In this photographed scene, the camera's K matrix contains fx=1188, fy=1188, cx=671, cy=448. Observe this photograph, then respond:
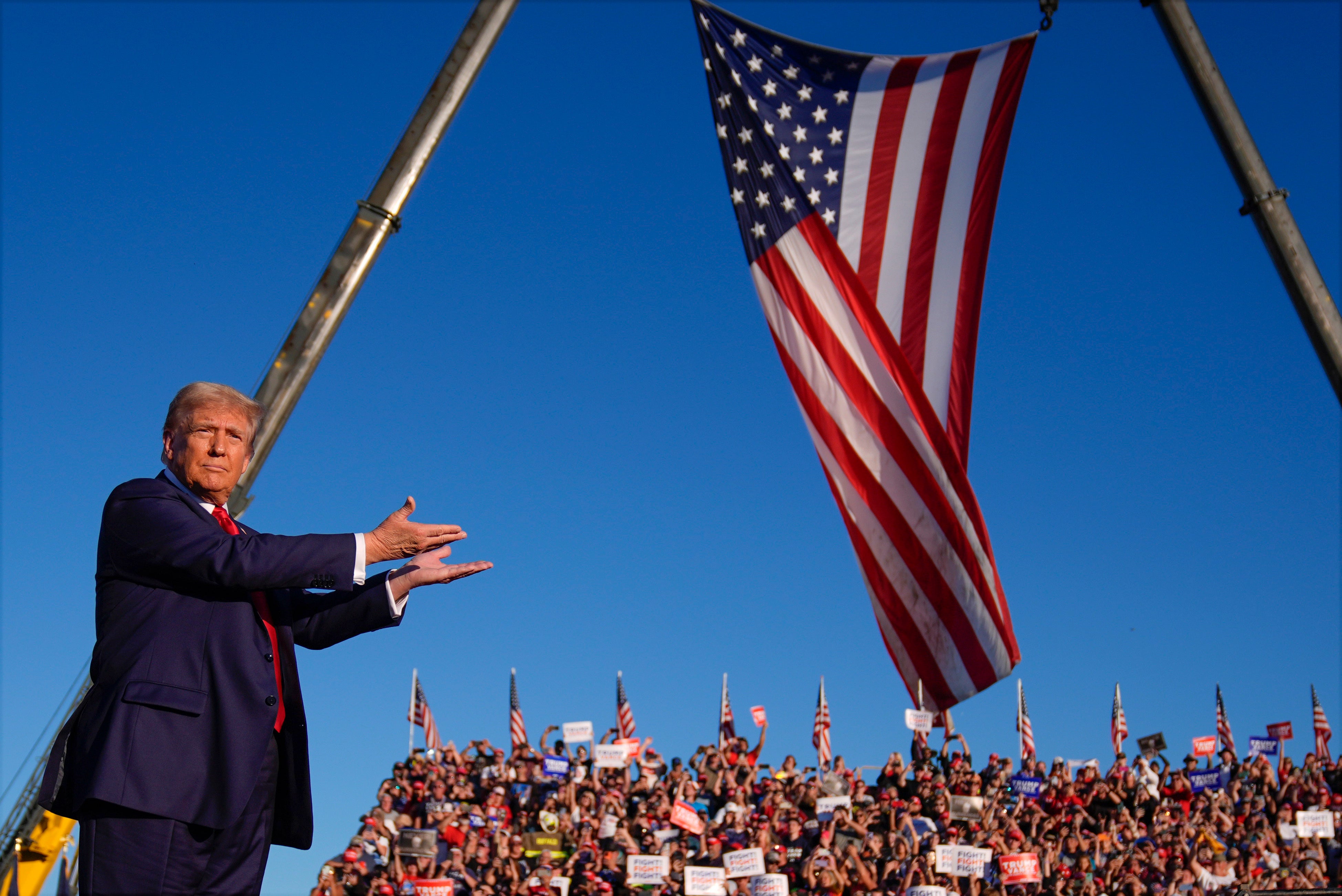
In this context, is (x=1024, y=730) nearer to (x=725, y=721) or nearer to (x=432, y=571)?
(x=725, y=721)

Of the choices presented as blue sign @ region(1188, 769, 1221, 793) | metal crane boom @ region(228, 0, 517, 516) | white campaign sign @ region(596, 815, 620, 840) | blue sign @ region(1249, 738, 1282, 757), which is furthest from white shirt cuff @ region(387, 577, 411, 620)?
blue sign @ region(1249, 738, 1282, 757)

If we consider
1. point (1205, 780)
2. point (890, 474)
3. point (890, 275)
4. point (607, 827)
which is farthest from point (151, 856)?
point (1205, 780)

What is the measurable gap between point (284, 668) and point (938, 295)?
22.2 feet

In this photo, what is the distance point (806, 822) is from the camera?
1545 cm

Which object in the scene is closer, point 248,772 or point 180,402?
point 248,772

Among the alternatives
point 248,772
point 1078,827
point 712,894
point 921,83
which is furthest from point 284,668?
point 1078,827

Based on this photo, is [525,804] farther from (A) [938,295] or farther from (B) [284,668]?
(B) [284,668]

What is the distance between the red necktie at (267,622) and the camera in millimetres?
2844

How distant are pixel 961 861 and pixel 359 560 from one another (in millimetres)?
12711

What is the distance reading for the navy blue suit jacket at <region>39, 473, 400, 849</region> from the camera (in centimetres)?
257

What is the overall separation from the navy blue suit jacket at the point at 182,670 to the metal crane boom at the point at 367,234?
3.66 metres

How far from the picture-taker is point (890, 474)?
27.5 ft

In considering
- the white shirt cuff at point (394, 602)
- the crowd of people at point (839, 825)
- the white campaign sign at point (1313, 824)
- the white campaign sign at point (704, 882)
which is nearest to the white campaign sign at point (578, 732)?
the crowd of people at point (839, 825)

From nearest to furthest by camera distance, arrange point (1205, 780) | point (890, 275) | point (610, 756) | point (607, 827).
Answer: point (890, 275) → point (607, 827) → point (1205, 780) → point (610, 756)
